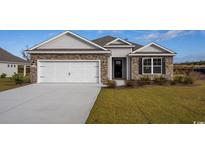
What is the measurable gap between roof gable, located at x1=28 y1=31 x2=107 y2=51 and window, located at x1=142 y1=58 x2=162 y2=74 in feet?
16.9

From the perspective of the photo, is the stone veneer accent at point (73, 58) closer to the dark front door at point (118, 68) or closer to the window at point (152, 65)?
the window at point (152, 65)

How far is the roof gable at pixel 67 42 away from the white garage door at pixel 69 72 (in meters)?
1.45

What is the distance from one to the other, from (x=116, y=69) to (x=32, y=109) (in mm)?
17028

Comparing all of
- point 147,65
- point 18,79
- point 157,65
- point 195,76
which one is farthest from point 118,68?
point 18,79

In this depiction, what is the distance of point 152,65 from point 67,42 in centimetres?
812

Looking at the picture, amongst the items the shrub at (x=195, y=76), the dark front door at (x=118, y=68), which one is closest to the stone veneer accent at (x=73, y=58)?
the dark front door at (x=118, y=68)

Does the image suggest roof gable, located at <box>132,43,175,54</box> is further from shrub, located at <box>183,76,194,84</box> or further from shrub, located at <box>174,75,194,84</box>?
shrub, located at <box>183,76,194,84</box>

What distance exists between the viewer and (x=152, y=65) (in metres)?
22.1

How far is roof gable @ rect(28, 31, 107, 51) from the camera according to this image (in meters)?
20.7

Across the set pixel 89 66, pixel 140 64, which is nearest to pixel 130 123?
pixel 89 66

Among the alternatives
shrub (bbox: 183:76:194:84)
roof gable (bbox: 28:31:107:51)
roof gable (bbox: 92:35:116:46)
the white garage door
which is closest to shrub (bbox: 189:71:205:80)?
shrub (bbox: 183:76:194:84)

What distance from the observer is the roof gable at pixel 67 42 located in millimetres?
20688
